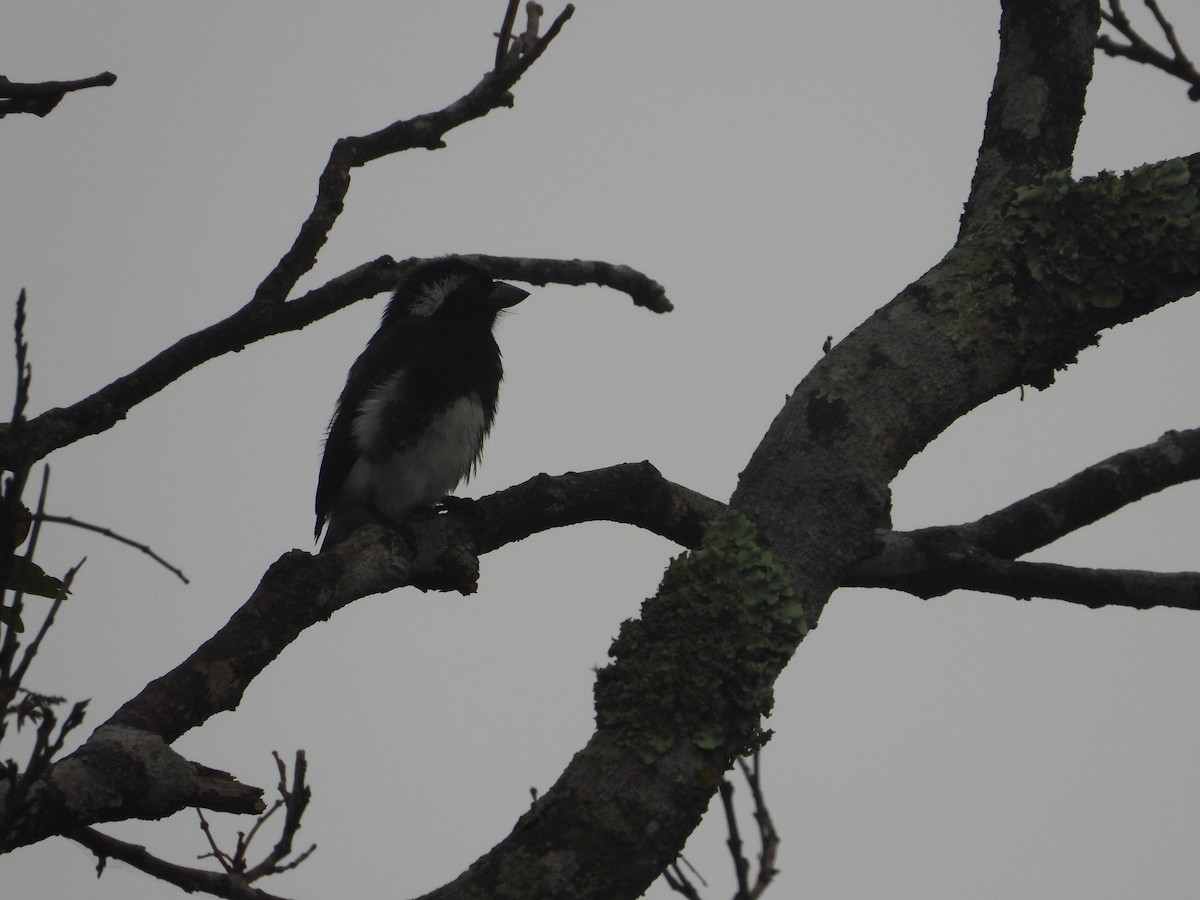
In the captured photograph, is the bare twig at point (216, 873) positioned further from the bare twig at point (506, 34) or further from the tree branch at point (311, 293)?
the bare twig at point (506, 34)

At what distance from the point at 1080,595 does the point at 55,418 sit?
6.27ft

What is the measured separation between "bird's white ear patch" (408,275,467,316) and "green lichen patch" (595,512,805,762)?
282 centimetres

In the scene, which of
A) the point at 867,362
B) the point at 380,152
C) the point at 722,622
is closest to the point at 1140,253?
the point at 867,362

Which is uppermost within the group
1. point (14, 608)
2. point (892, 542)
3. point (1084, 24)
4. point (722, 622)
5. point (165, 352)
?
point (1084, 24)

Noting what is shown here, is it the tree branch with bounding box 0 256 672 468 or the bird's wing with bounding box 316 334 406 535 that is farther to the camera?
the bird's wing with bounding box 316 334 406 535

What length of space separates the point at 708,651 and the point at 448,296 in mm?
3039

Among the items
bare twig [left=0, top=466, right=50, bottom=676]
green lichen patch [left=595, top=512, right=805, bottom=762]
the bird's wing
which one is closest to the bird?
the bird's wing

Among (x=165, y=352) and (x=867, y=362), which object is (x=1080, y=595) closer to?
(x=867, y=362)

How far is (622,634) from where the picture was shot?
232 centimetres

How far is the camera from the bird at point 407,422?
4359 mm

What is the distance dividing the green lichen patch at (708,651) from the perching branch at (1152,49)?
4.21ft

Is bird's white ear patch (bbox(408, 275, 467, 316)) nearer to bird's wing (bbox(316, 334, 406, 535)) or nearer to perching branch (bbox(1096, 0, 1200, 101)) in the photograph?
bird's wing (bbox(316, 334, 406, 535))

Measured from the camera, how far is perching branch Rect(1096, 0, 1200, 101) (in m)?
2.56

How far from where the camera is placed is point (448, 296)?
499 cm
